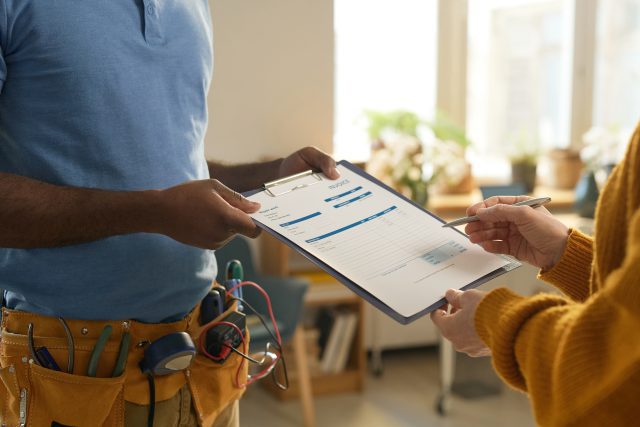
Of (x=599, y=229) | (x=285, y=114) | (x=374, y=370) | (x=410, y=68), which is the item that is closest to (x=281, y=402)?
(x=374, y=370)

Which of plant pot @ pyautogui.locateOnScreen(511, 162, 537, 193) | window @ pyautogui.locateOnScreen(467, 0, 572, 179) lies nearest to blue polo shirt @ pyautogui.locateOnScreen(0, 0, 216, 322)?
plant pot @ pyautogui.locateOnScreen(511, 162, 537, 193)

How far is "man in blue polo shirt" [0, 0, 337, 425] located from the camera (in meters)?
1.13

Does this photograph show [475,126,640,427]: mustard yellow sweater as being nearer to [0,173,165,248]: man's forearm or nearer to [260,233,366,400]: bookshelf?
[0,173,165,248]: man's forearm

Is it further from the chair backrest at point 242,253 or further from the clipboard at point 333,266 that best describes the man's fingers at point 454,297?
the chair backrest at point 242,253

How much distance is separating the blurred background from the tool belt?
192 centimetres

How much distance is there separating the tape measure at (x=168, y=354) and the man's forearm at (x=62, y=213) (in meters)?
0.22

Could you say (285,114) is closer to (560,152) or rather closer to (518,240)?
(560,152)

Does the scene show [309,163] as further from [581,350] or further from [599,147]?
[599,147]

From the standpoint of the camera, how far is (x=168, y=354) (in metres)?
1.25

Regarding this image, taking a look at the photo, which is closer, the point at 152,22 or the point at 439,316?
the point at 439,316

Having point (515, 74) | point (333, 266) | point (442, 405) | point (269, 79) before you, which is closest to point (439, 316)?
point (333, 266)

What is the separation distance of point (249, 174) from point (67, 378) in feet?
1.65

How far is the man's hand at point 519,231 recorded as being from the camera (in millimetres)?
1250

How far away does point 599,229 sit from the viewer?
0.91m
